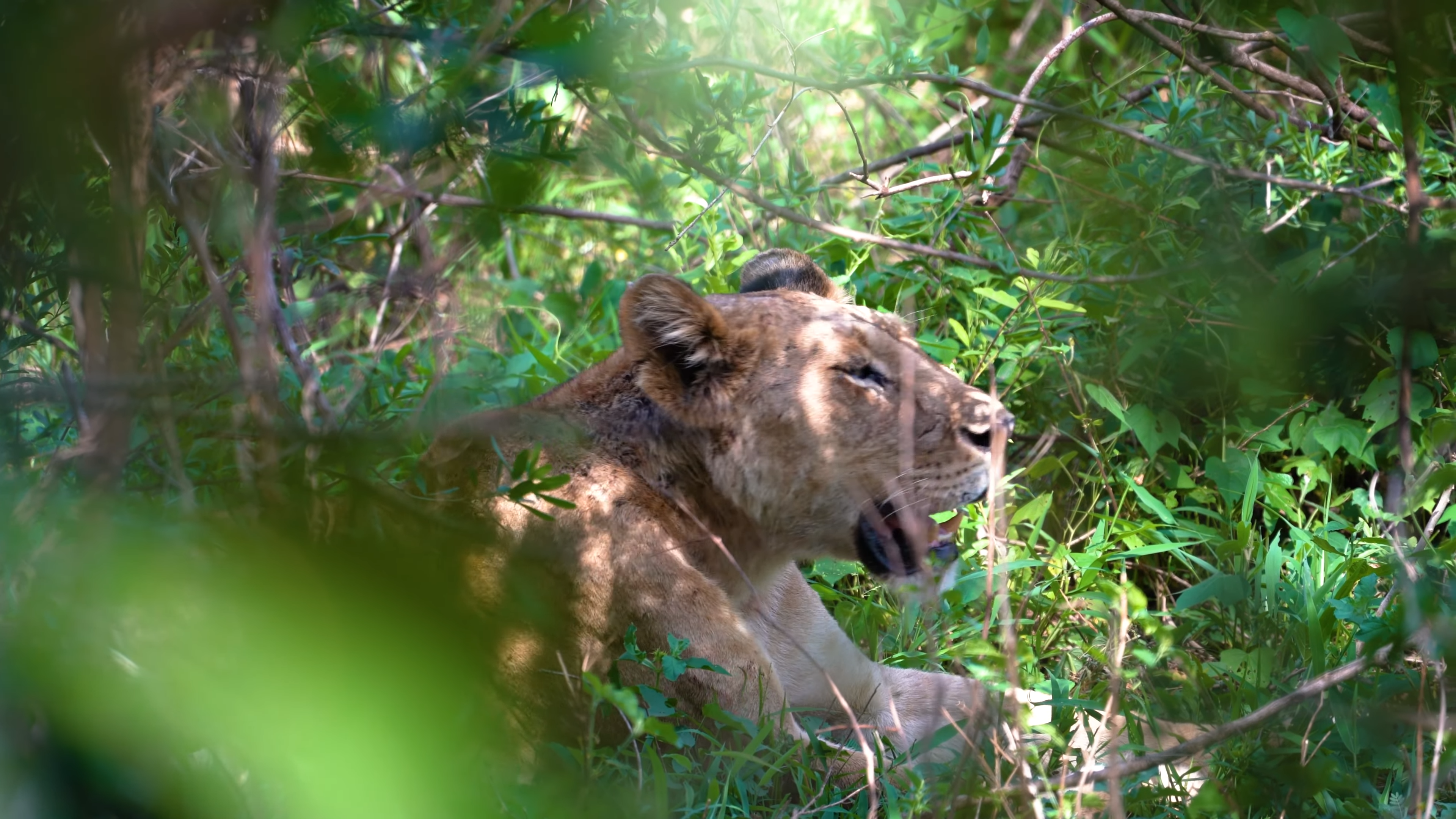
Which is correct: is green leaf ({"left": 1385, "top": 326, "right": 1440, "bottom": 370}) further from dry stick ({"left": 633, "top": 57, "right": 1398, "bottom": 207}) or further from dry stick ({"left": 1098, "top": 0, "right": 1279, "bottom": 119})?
dry stick ({"left": 1098, "top": 0, "right": 1279, "bottom": 119})

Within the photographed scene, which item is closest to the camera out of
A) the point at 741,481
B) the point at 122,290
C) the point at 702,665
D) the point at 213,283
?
the point at 122,290

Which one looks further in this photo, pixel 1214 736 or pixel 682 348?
pixel 682 348

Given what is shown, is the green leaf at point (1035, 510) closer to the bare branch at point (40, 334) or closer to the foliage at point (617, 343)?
the foliage at point (617, 343)

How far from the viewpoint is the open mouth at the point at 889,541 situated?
3.39 m

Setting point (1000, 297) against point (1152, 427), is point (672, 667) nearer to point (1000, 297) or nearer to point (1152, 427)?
point (1000, 297)

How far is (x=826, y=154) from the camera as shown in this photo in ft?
24.2

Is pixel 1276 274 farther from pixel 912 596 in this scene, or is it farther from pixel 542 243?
pixel 542 243

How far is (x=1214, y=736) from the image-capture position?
2.22 metres

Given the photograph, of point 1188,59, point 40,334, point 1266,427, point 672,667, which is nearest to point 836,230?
point 1188,59

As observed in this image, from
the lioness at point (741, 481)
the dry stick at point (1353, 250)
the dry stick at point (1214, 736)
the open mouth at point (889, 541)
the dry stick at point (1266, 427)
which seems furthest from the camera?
the dry stick at point (1266, 427)

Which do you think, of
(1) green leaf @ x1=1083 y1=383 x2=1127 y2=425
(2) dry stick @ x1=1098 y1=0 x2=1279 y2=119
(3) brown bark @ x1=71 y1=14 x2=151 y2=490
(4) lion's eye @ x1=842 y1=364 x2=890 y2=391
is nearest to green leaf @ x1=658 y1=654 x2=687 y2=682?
(4) lion's eye @ x1=842 y1=364 x2=890 y2=391

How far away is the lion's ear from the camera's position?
326cm

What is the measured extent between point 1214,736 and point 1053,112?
1.91m

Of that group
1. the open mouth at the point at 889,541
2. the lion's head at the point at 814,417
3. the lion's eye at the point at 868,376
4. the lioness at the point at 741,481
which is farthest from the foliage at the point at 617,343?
the lion's eye at the point at 868,376
